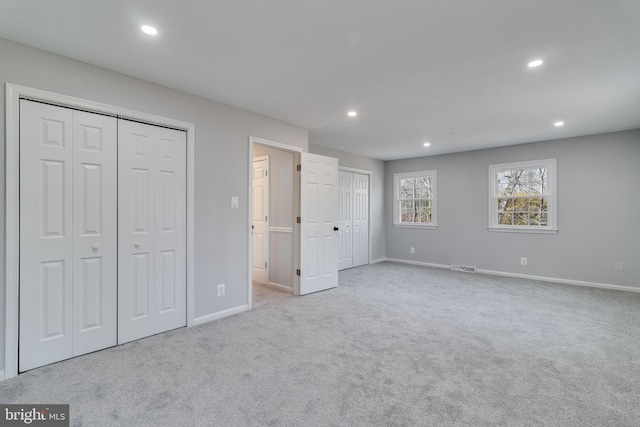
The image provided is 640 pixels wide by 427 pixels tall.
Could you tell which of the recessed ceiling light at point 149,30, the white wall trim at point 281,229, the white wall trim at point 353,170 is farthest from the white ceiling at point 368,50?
the white wall trim at point 353,170

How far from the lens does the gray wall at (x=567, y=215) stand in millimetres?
4715

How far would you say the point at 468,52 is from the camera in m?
2.41

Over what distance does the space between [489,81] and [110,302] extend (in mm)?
4095

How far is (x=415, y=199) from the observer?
7.14 m

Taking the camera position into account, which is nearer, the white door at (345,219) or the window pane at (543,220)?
the window pane at (543,220)

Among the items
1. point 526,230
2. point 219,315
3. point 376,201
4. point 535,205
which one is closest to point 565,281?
point 526,230

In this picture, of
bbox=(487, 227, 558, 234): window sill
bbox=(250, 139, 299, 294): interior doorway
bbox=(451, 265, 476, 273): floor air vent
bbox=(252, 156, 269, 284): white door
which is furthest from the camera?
bbox=(451, 265, 476, 273): floor air vent

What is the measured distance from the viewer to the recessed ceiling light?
210 centimetres

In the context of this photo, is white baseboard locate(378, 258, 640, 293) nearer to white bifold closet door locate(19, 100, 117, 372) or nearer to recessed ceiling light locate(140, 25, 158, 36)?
white bifold closet door locate(19, 100, 117, 372)

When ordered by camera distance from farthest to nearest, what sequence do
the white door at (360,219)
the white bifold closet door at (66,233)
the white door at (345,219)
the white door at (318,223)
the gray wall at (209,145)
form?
the white door at (360,219), the white door at (345,219), the white door at (318,223), the gray wall at (209,145), the white bifold closet door at (66,233)

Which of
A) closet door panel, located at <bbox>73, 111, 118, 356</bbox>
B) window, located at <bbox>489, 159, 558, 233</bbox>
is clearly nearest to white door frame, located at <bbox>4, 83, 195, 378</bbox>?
closet door panel, located at <bbox>73, 111, 118, 356</bbox>

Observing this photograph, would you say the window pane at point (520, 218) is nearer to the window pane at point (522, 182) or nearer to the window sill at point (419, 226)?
the window pane at point (522, 182)

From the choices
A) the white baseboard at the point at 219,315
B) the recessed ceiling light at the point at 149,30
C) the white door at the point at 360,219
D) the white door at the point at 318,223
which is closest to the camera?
the recessed ceiling light at the point at 149,30

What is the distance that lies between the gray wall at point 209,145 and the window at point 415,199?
3.98 metres
